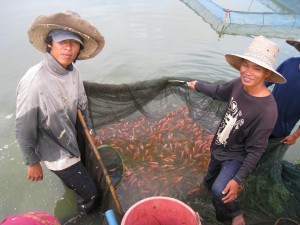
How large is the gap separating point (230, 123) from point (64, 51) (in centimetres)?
207

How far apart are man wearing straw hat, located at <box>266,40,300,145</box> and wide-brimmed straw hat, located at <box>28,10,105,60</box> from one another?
2.44 meters

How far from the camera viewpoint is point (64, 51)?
2.77m

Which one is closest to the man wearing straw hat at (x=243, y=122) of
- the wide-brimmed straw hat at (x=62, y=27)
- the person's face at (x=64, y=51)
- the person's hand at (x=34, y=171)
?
the wide-brimmed straw hat at (x=62, y=27)

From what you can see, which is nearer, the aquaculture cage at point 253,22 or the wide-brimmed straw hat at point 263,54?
the wide-brimmed straw hat at point 263,54

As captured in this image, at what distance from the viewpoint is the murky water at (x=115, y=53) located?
15.9ft

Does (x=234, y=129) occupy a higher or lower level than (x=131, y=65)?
higher

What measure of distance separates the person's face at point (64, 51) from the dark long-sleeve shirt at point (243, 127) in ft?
6.29

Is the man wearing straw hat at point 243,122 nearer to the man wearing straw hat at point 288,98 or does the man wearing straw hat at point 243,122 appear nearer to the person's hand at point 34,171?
the man wearing straw hat at point 288,98

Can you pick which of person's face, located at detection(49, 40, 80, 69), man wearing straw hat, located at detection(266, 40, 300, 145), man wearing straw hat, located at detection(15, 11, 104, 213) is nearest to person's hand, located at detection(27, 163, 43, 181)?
man wearing straw hat, located at detection(15, 11, 104, 213)

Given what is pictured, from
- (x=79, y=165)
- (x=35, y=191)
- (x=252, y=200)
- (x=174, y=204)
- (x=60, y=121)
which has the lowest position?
(x=35, y=191)

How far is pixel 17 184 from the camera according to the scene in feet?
16.2

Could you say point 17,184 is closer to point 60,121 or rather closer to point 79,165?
point 79,165

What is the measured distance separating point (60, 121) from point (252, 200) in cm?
290

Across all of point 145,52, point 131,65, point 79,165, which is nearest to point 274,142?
point 79,165
